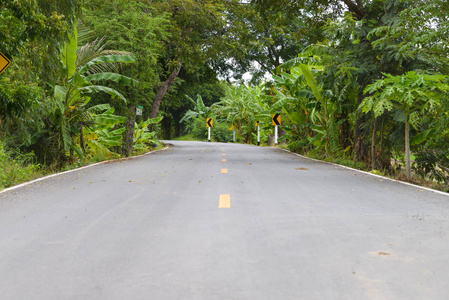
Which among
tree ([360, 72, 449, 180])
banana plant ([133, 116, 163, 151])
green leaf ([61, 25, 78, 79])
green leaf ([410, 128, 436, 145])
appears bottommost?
banana plant ([133, 116, 163, 151])

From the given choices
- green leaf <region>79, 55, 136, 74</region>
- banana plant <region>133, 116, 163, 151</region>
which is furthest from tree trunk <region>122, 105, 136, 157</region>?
green leaf <region>79, 55, 136, 74</region>

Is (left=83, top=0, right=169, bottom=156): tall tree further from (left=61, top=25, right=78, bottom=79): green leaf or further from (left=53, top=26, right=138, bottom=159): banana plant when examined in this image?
(left=61, top=25, right=78, bottom=79): green leaf

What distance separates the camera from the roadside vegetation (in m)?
12.1

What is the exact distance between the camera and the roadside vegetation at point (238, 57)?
1215cm

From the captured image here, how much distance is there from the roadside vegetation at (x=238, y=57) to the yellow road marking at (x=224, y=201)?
190 inches

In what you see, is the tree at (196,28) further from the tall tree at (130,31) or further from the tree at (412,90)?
the tree at (412,90)

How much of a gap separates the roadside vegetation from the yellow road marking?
4.83 metres

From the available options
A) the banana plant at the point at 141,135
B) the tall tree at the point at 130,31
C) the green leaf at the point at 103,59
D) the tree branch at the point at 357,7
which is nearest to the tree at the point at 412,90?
the tree branch at the point at 357,7

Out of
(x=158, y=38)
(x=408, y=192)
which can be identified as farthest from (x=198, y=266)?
(x=158, y=38)

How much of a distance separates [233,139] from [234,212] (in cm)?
4545

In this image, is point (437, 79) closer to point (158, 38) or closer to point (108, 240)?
point (108, 240)

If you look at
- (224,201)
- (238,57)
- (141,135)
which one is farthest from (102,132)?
(224,201)

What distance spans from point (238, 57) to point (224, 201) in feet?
67.1

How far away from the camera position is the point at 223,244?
5539 mm
